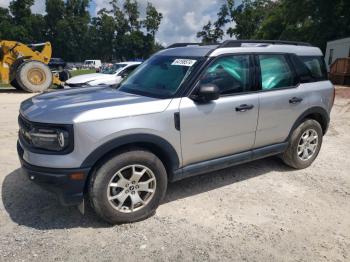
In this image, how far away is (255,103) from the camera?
13.7 feet

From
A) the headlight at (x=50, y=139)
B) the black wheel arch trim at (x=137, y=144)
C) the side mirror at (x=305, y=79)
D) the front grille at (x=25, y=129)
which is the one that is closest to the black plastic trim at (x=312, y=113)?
the side mirror at (x=305, y=79)

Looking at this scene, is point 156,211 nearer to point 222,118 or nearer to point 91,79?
point 222,118

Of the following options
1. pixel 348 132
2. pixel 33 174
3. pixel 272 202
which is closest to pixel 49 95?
pixel 33 174

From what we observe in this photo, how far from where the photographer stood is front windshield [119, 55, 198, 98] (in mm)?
3795

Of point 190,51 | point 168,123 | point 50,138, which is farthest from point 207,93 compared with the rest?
point 50,138

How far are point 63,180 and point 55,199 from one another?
1.11 meters

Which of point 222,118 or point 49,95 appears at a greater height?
point 49,95

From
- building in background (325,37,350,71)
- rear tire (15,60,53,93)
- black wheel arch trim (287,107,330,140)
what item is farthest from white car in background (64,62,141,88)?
building in background (325,37,350,71)

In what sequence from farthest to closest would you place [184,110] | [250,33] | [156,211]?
[250,33] → [156,211] → [184,110]

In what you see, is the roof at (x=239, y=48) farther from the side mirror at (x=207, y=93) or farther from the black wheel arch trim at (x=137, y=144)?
the black wheel arch trim at (x=137, y=144)

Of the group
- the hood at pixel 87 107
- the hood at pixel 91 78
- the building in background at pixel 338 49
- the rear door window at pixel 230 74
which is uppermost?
the building in background at pixel 338 49

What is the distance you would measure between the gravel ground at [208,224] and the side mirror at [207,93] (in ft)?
4.23

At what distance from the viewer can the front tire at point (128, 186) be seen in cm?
325

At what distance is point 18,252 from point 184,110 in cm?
213
